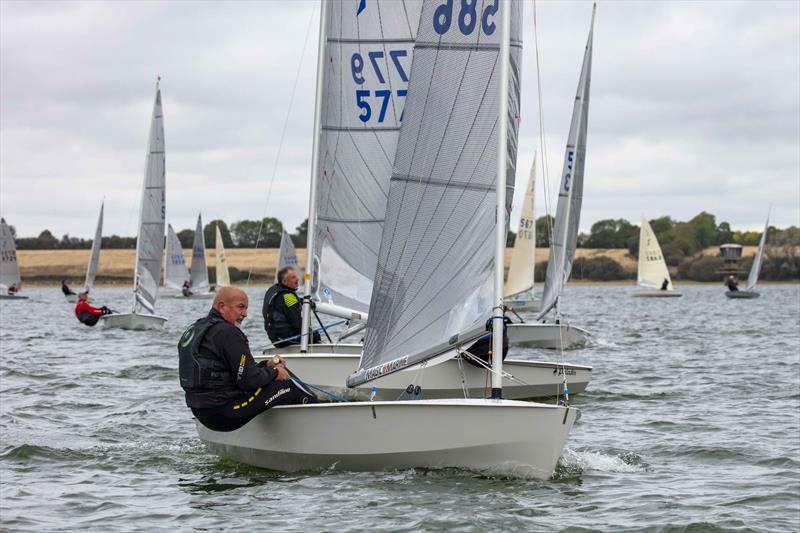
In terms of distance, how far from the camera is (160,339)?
26281 mm

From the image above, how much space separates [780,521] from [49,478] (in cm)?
555

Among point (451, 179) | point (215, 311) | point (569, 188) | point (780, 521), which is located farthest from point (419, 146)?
point (569, 188)

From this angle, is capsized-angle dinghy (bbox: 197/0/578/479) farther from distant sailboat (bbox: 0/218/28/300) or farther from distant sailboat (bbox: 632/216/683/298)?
distant sailboat (bbox: 632/216/683/298)

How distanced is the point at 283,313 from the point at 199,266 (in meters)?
54.7

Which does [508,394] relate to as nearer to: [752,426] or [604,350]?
[752,426]

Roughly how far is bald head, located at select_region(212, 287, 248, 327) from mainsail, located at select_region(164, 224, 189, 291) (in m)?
57.3

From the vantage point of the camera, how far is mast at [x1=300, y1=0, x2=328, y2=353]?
13.0 m

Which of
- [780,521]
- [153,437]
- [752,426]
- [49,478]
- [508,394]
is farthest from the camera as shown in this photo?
[508,394]

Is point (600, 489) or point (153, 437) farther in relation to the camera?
point (153, 437)

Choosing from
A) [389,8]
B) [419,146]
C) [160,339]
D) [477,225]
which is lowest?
[160,339]

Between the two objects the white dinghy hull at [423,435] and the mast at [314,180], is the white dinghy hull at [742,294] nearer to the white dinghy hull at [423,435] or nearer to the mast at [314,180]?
the mast at [314,180]

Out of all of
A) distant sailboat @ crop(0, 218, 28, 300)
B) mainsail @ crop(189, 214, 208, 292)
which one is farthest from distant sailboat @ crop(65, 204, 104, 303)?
mainsail @ crop(189, 214, 208, 292)

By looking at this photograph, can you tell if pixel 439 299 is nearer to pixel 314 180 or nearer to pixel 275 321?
pixel 275 321

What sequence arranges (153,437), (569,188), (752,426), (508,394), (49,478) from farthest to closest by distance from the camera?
(569,188)
(508,394)
(752,426)
(153,437)
(49,478)
